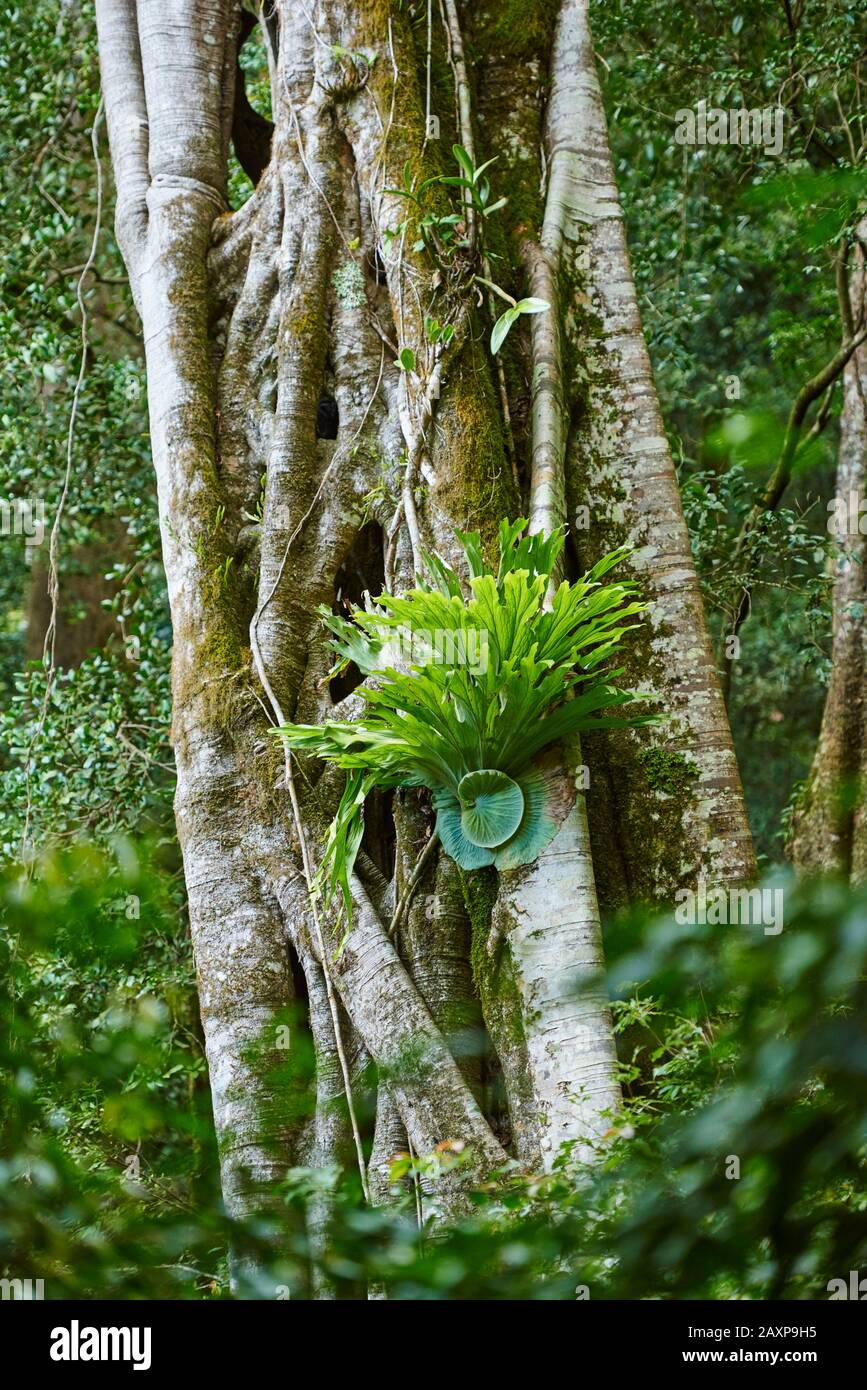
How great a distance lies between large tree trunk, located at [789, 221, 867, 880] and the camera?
5.87 metres

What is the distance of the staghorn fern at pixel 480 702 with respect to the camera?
3225 mm

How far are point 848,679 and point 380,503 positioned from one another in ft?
9.40

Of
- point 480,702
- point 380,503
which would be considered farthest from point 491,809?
point 380,503

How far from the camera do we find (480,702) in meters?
3.26

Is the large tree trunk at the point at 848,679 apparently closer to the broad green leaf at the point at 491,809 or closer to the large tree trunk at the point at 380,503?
the large tree trunk at the point at 380,503

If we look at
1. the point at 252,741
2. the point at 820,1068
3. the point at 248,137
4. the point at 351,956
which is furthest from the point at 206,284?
the point at 820,1068

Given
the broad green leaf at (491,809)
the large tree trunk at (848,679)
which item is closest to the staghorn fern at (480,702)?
the broad green leaf at (491,809)

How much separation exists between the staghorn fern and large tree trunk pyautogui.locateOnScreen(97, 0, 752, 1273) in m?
0.15

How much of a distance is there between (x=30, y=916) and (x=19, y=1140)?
25cm

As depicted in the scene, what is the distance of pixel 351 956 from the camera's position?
147 inches

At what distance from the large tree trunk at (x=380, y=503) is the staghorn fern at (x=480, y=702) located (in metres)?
0.15

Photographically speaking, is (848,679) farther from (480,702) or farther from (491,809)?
(480,702)
